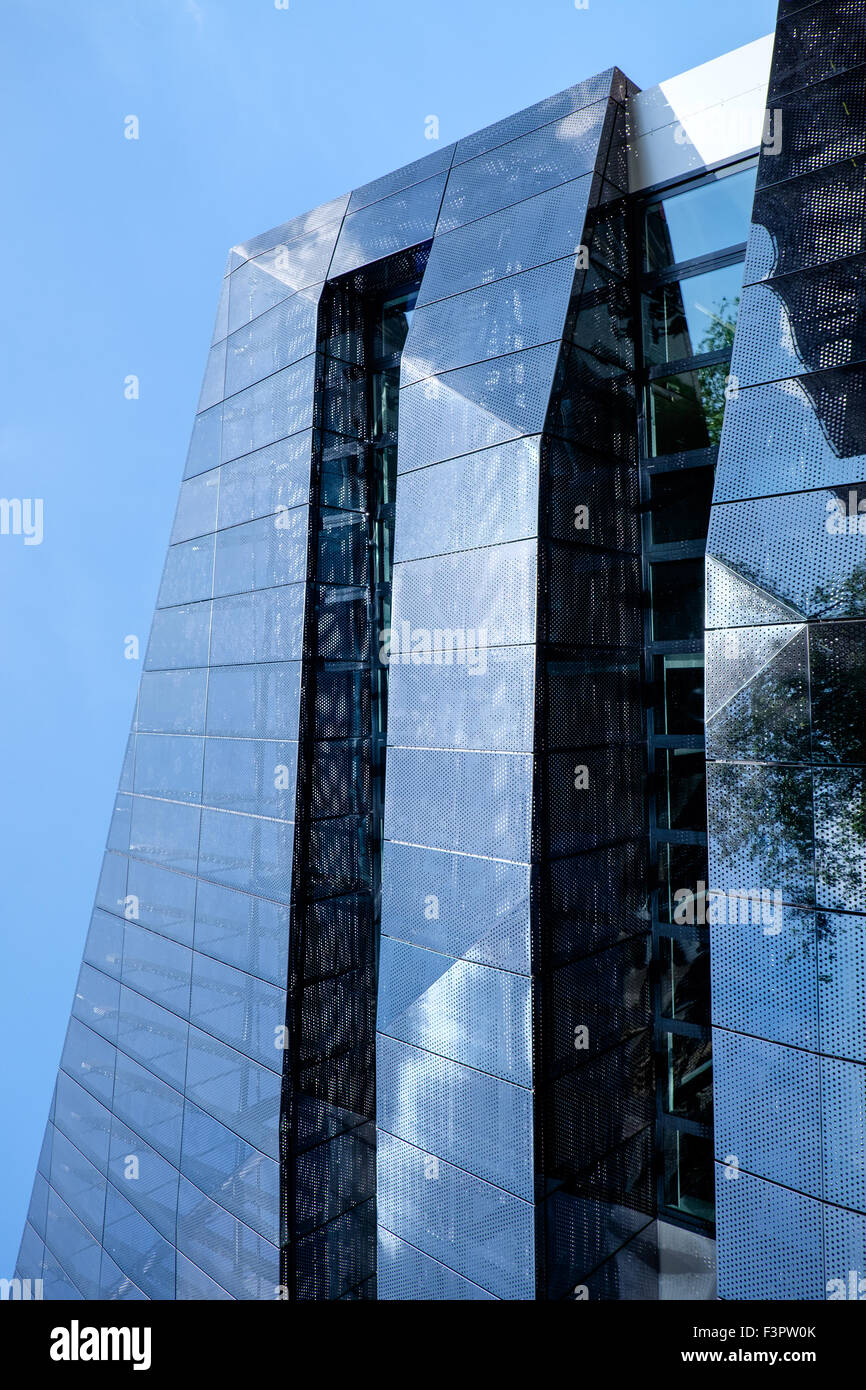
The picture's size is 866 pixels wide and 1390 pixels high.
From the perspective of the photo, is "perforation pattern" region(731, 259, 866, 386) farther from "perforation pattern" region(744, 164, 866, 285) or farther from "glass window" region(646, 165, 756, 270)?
"glass window" region(646, 165, 756, 270)

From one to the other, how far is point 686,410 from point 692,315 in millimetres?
943

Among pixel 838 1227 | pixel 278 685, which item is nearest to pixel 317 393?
pixel 278 685

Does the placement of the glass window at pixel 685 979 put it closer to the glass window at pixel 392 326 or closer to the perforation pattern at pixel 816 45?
the perforation pattern at pixel 816 45

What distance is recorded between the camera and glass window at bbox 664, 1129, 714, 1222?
791 cm

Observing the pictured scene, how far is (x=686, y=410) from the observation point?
818cm

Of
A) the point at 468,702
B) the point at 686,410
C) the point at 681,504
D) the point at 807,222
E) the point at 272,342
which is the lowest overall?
the point at 468,702

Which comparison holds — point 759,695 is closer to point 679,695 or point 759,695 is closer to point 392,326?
point 679,695

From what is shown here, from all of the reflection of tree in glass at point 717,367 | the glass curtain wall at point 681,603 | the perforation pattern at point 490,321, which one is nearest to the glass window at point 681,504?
the glass curtain wall at point 681,603

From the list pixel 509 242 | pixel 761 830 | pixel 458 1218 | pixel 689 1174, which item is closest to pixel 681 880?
pixel 761 830

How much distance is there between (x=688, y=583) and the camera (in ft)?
26.4

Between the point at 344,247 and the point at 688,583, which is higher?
the point at 344,247
